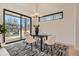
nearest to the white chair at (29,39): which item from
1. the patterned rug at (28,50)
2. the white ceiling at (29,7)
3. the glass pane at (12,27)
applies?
the patterned rug at (28,50)

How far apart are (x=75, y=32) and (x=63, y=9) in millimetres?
602

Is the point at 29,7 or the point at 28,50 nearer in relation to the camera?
the point at 29,7

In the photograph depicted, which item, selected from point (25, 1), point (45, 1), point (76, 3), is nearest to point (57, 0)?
point (45, 1)

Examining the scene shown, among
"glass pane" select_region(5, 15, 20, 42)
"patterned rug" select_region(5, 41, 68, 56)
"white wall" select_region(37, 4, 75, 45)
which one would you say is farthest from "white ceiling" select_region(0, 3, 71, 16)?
"patterned rug" select_region(5, 41, 68, 56)

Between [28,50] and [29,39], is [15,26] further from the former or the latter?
[28,50]

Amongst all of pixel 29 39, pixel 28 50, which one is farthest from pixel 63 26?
pixel 28 50

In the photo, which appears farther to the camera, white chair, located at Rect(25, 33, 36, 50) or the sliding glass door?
white chair, located at Rect(25, 33, 36, 50)

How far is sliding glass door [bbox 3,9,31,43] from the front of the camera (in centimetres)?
266

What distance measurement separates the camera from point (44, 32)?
290 cm

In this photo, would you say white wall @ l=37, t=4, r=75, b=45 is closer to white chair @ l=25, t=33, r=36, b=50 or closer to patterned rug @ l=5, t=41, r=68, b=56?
patterned rug @ l=5, t=41, r=68, b=56

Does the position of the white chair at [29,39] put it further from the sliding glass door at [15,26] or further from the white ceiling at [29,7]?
the white ceiling at [29,7]

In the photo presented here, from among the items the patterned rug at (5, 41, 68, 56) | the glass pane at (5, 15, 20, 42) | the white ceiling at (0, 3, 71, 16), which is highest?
the white ceiling at (0, 3, 71, 16)

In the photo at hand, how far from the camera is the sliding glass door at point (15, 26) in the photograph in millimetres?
2663

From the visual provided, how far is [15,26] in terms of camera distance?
273 cm
